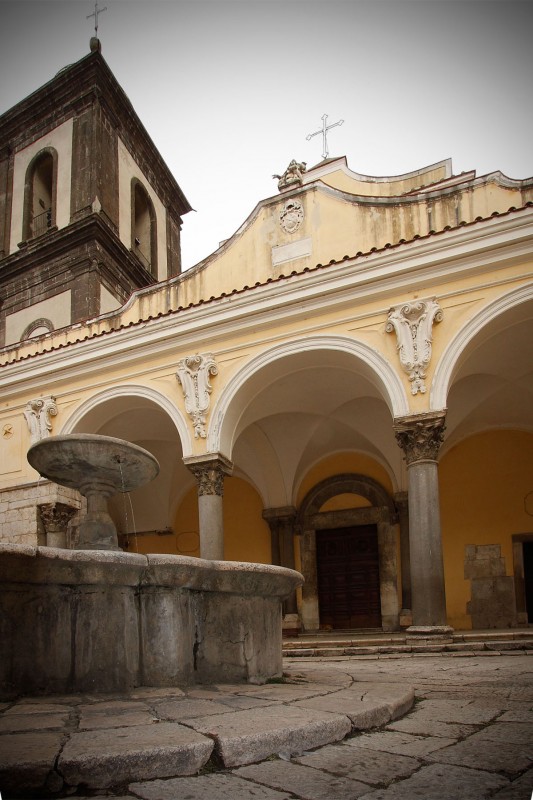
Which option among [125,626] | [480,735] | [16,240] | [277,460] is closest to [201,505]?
[277,460]

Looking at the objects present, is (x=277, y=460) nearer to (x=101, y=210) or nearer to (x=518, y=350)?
(x=518, y=350)

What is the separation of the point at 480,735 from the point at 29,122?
64.9 feet

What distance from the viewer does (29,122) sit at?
1881 cm

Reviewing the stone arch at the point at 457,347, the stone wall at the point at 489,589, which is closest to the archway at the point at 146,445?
the stone arch at the point at 457,347

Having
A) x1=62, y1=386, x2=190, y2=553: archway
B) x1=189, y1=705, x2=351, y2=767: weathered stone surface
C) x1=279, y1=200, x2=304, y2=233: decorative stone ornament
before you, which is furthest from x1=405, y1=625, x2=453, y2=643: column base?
x1=279, y1=200, x2=304, y2=233: decorative stone ornament

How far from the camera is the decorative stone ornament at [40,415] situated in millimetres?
12117

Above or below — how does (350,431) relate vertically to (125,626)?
above

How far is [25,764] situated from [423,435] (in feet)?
23.9

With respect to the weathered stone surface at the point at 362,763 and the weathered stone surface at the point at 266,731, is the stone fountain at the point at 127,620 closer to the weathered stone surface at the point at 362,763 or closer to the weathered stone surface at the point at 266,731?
the weathered stone surface at the point at 266,731

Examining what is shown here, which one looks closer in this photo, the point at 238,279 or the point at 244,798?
the point at 244,798

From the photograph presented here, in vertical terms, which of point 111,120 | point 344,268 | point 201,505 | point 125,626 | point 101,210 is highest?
point 111,120

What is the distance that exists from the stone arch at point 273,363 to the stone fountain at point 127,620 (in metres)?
5.10

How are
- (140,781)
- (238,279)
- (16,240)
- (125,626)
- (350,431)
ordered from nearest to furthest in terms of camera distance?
1. (140,781)
2. (125,626)
3. (238,279)
4. (350,431)
5. (16,240)

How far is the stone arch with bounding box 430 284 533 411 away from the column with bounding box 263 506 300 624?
607 centimetres
